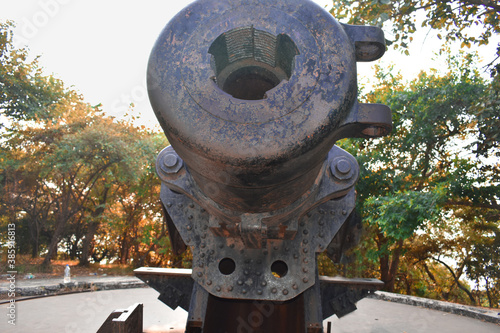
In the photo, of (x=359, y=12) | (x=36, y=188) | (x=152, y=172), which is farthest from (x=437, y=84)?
(x=36, y=188)

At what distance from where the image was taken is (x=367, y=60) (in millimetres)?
1800

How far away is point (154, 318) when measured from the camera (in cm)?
514

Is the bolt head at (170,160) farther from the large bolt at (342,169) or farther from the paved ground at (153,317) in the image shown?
the paved ground at (153,317)

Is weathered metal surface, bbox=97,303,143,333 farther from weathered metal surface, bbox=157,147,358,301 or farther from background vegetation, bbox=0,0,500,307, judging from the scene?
background vegetation, bbox=0,0,500,307

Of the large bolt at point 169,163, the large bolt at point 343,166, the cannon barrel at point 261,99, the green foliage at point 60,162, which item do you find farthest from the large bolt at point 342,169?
the green foliage at point 60,162

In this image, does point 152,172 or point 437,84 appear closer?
point 437,84

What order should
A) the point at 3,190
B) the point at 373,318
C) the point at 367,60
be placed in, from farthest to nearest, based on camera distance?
the point at 3,190 → the point at 373,318 → the point at 367,60

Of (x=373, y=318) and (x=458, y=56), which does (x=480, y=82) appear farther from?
(x=373, y=318)

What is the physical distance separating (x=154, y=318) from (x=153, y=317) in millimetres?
70

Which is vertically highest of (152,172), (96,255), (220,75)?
(152,172)

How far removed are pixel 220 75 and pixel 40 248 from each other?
66.5ft

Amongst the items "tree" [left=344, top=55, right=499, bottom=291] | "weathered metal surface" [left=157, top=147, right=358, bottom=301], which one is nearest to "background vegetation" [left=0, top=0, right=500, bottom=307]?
"tree" [left=344, top=55, right=499, bottom=291]

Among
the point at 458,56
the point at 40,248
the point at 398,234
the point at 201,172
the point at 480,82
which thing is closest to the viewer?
the point at 201,172

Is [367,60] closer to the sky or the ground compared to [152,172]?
closer to the ground
